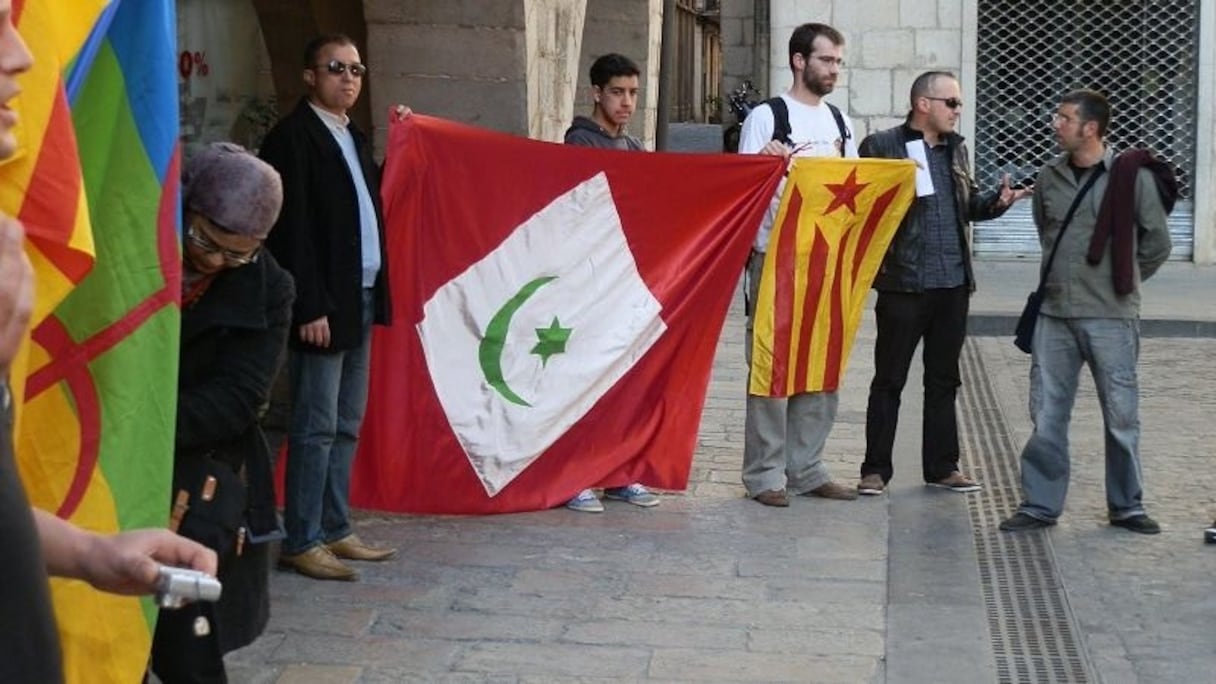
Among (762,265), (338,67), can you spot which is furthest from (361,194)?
(762,265)

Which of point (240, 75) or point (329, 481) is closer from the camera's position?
point (329, 481)

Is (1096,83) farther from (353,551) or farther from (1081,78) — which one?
(353,551)

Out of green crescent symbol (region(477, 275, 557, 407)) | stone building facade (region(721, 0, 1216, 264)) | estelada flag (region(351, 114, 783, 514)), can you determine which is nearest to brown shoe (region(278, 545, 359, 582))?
estelada flag (region(351, 114, 783, 514))

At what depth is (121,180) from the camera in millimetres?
4328

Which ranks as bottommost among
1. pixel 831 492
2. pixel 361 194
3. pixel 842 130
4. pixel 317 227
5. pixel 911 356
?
pixel 831 492

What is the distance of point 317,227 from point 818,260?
249 centimetres

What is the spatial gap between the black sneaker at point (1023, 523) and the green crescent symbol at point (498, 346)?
2018mm

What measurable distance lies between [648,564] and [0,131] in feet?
16.8

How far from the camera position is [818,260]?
8.55 meters

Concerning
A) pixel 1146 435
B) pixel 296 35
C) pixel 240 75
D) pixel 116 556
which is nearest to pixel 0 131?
pixel 116 556

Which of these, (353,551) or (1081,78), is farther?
(1081,78)

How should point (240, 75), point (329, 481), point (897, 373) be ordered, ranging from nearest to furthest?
point (329, 481)
point (897, 373)
point (240, 75)

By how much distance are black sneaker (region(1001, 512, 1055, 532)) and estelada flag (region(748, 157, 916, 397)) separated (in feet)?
2.97

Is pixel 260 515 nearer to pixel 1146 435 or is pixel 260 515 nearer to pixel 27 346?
pixel 27 346
